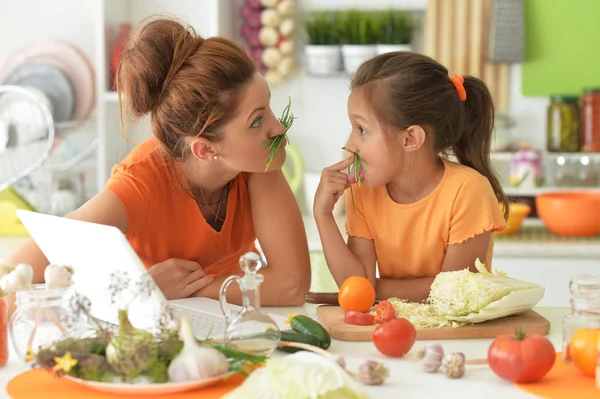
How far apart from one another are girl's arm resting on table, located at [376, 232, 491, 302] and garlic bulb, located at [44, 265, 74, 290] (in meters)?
0.75

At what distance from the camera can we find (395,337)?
1381 millimetres

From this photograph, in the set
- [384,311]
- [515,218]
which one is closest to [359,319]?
[384,311]

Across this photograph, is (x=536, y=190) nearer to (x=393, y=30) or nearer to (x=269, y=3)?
(x=393, y=30)

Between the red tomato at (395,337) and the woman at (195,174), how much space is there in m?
0.48

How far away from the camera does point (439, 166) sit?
2029 millimetres

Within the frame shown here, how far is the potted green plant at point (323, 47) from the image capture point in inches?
137

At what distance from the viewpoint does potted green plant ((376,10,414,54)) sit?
3.44 meters

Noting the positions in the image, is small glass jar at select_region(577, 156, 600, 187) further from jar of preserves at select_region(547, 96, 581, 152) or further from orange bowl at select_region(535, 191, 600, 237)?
orange bowl at select_region(535, 191, 600, 237)

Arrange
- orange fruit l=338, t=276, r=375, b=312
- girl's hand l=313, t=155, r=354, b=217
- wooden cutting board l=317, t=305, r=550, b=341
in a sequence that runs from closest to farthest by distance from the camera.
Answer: wooden cutting board l=317, t=305, r=550, b=341 → orange fruit l=338, t=276, r=375, b=312 → girl's hand l=313, t=155, r=354, b=217

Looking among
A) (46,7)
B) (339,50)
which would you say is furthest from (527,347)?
(46,7)

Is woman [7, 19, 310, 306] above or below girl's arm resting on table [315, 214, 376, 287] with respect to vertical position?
above

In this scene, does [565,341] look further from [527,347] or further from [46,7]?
[46,7]

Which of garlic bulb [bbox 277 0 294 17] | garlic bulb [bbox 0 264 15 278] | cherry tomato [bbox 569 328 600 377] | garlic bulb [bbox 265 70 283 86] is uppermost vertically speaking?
garlic bulb [bbox 277 0 294 17]

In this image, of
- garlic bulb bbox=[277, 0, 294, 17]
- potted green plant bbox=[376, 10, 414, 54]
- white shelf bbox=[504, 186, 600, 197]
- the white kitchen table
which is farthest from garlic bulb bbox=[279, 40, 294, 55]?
the white kitchen table
